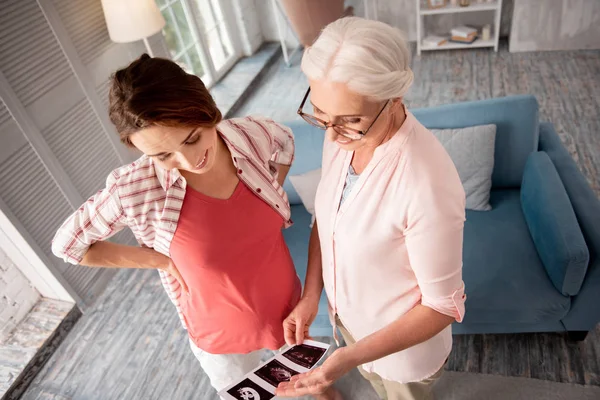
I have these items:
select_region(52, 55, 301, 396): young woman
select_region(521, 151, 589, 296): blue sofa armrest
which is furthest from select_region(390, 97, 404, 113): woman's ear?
select_region(521, 151, 589, 296): blue sofa armrest

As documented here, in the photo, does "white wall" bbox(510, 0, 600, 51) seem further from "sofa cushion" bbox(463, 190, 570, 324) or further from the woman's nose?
the woman's nose

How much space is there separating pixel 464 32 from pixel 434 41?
0.96 feet

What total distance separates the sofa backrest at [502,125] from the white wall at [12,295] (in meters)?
1.76

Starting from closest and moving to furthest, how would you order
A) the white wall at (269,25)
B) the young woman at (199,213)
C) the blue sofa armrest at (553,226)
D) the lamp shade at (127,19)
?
the young woman at (199,213) < the blue sofa armrest at (553,226) < the lamp shade at (127,19) < the white wall at (269,25)

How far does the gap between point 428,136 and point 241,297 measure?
648mm

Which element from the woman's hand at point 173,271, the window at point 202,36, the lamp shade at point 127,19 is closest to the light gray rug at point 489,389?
the woman's hand at point 173,271

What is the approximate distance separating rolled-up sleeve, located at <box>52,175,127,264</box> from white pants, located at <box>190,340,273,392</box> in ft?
1.56

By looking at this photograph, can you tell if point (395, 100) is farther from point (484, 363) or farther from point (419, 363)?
point (484, 363)

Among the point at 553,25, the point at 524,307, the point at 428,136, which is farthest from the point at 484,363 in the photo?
the point at 553,25

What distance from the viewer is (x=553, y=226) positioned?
1.63m

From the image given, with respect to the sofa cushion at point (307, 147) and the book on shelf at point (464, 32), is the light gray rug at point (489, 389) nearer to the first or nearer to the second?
the sofa cushion at point (307, 147)

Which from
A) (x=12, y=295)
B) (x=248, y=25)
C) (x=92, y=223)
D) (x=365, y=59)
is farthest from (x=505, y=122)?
Answer: (x=248, y=25)

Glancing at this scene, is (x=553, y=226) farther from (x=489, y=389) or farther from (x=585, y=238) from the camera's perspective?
(x=489, y=389)

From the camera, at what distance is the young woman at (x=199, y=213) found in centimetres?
89
